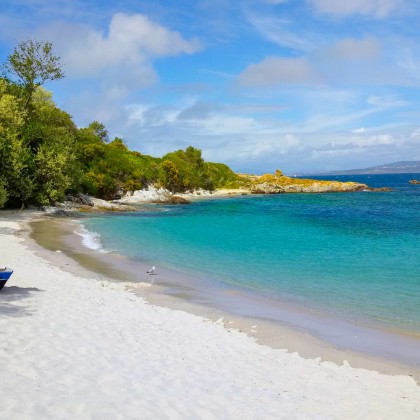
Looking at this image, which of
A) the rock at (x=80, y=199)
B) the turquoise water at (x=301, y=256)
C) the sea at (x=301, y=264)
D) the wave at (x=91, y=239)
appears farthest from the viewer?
the rock at (x=80, y=199)

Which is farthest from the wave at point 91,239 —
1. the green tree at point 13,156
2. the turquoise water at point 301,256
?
the green tree at point 13,156

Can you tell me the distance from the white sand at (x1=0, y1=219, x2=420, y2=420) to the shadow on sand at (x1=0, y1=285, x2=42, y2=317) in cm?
6

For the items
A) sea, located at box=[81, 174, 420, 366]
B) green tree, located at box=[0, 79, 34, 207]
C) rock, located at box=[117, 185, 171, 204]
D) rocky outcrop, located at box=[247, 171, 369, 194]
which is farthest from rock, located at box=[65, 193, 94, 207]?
rocky outcrop, located at box=[247, 171, 369, 194]

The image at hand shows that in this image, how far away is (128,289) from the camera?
19.7 m

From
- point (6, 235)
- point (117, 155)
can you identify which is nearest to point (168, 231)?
point (6, 235)

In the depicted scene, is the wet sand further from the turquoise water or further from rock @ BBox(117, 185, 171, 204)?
rock @ BBox(117, 185, 171, 204)

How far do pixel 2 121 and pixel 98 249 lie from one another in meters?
25.0

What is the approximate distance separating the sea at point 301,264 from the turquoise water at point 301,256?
0.06m

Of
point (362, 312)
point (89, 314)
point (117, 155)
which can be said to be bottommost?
point (362, 312)

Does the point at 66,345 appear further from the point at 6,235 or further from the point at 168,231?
the point at 168,231

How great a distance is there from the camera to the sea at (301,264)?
16.6 metres

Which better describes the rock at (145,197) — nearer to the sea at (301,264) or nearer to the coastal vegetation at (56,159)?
the coastal vegetation at (56,159)

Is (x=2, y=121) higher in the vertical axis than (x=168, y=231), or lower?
higher

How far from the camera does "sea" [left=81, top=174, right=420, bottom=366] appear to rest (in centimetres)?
1661
